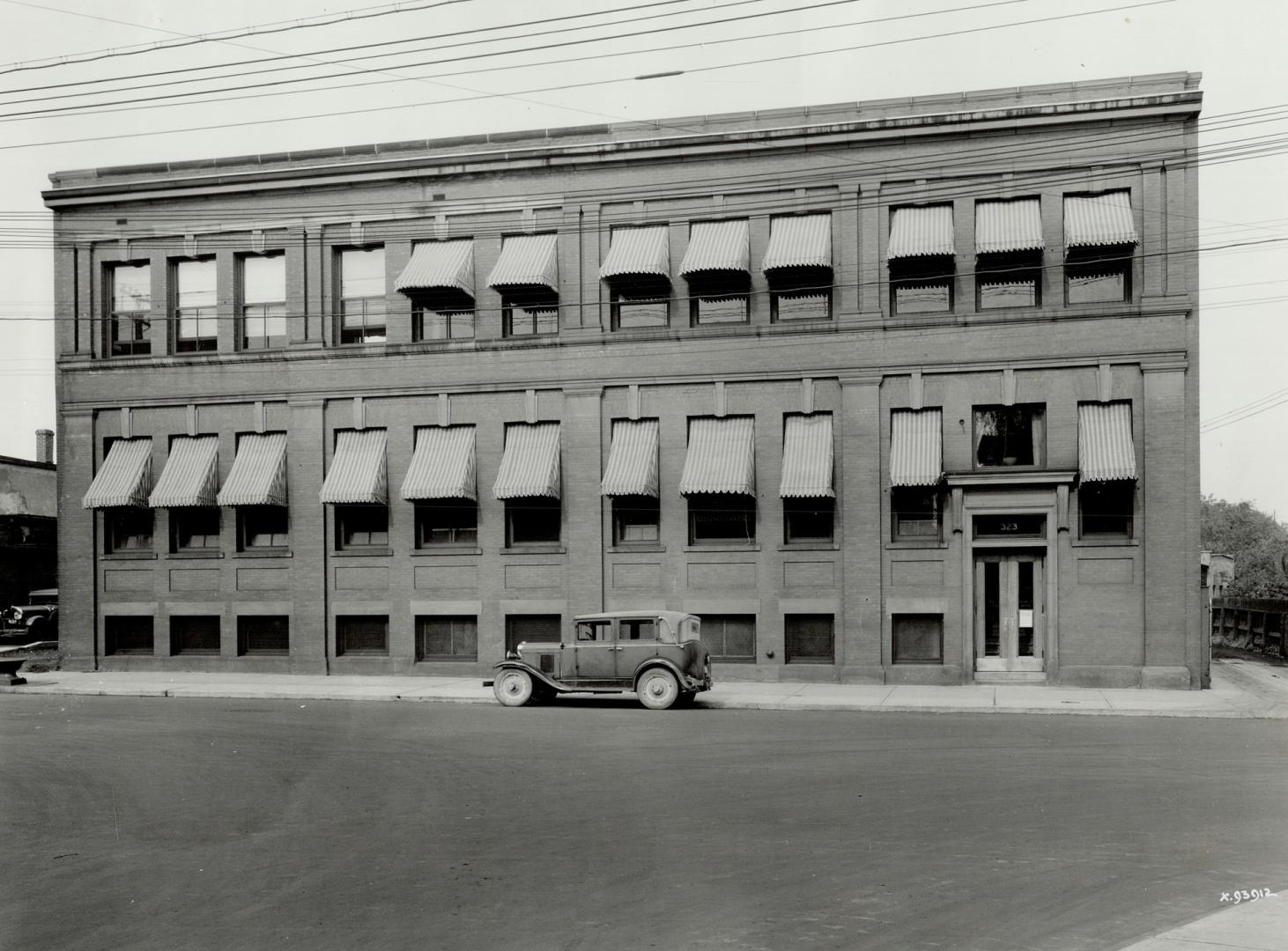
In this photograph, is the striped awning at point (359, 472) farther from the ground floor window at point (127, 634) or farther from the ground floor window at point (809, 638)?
the ground floor window at point (809, 638)

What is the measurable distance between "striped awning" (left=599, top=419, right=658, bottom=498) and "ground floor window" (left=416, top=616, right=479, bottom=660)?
4.65m

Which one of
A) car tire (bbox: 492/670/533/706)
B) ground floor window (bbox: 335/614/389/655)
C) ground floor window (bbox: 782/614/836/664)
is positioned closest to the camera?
car tire (bbox: 492/670/533/706)

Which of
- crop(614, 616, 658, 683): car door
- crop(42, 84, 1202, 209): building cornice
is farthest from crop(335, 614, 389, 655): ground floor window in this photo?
crop(42, 84, 1202, 209): building cornice

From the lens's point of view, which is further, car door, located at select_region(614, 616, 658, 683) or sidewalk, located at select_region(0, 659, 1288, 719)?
car door, located at select_region(614, 616, 658, 683)

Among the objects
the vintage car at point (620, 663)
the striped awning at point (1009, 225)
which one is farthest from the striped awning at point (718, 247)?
the vintage car at point (620, 663)

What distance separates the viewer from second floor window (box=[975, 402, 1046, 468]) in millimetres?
23672

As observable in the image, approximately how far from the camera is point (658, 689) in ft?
66.6

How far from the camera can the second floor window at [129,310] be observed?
29.1 meters

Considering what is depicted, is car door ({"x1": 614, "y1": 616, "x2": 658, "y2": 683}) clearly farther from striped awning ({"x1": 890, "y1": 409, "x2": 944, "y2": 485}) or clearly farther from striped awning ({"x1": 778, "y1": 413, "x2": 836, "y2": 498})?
striped awning ({"x1": 890, "y1": 409, "x2": 944, "y2": 485})

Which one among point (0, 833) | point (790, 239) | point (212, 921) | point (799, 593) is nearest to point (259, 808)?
point (0, 833)

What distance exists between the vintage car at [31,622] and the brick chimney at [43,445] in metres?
13.8

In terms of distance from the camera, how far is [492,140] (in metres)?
26.7

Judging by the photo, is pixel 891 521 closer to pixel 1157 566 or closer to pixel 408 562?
pixel 1157 566

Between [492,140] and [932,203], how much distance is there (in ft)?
33.4
